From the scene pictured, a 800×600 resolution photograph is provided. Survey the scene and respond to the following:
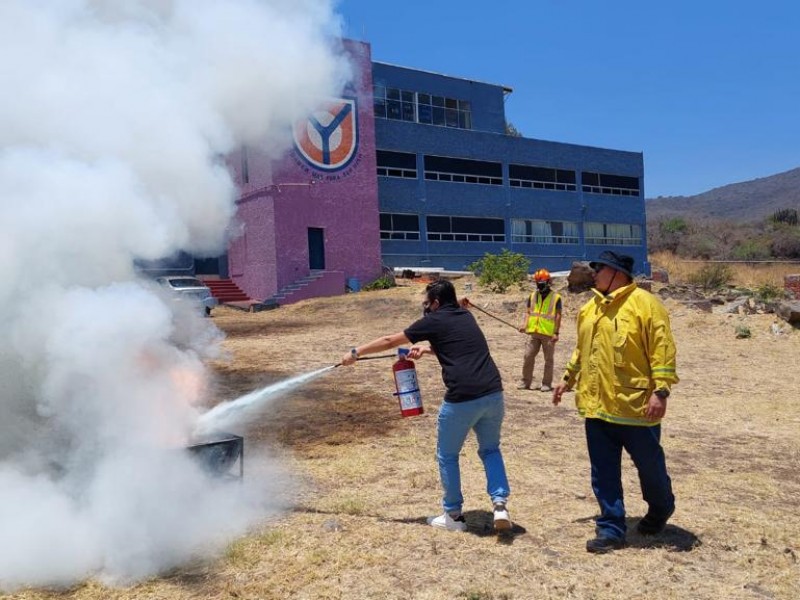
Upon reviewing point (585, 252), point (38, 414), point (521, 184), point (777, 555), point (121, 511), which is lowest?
point (777, 555)

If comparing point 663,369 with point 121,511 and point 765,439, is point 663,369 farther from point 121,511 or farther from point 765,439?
point 765,439

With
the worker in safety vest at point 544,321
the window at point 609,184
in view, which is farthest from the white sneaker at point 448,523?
the window at point 609,184

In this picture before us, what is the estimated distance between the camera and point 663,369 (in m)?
4.57

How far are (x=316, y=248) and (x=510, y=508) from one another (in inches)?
1000

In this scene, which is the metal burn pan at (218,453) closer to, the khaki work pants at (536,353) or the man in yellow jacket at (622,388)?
the man in yellow jacket at (622,388)

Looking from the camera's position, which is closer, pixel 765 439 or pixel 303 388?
pixel 765 439

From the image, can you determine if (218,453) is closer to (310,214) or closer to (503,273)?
(503,273)

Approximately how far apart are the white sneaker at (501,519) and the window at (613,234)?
128 feet

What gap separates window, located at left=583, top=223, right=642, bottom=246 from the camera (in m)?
42.8

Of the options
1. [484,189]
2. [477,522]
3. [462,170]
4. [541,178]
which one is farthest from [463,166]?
[477,522]

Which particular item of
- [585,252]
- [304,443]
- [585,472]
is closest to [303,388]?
[304,443]

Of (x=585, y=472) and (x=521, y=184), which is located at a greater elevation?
(x=521, y=184)

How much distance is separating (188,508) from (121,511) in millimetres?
505

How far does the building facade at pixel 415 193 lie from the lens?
29.0 metres
